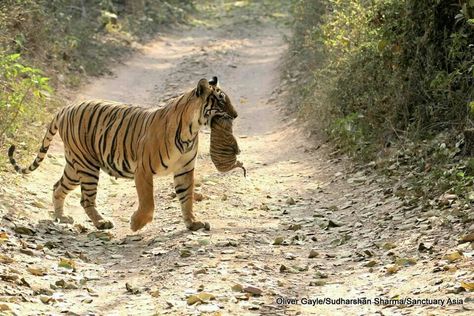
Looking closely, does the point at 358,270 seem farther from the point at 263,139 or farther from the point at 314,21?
the point at 314,21

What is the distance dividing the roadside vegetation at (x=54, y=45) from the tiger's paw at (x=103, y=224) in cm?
185

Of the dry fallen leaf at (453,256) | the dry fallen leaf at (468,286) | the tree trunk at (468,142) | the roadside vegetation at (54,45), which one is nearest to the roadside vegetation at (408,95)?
the tree trunk at (468,142)

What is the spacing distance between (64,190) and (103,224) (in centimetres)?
65

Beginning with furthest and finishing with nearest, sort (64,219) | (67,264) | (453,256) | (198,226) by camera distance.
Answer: (64,219)
(198,226)
(67,264)
(453,256)

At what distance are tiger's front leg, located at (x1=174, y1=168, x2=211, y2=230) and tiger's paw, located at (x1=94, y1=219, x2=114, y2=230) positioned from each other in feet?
2.88

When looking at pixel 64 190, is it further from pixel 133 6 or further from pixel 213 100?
pixel 133 6

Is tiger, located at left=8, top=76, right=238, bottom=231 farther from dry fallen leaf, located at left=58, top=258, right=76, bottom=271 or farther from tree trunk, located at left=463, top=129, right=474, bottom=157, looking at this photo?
tree trunk, located at left=463, top=129, right=474, bottom=157

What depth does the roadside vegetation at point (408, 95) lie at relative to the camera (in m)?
8.12

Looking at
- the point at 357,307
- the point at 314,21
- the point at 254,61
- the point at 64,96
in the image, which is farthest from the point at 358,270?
the point at 254,61

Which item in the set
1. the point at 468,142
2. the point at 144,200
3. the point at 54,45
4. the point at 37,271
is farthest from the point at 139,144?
the point at 54,45

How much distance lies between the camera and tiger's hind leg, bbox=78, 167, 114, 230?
8102mm

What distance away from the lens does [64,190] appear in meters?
8.37

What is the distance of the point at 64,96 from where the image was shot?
15.1 m

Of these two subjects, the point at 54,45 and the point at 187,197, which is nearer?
the point at 187,197
